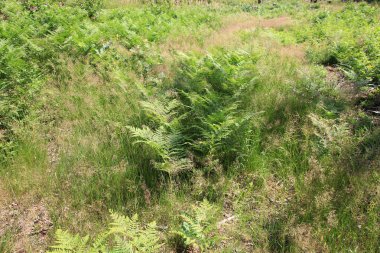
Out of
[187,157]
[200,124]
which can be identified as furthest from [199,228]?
[200,124]

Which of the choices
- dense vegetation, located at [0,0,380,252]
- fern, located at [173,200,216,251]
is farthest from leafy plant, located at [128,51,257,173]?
fern, located at [173,200,216,251]

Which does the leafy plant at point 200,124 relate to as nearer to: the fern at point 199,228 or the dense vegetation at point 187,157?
the dense vegetation at point 187,157

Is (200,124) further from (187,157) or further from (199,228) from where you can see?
(199,228)

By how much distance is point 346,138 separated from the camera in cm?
360

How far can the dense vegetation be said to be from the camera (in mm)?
2742

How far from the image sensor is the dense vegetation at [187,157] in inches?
108

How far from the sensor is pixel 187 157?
375 centimetres

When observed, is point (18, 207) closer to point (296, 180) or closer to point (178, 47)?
point (296, 180)

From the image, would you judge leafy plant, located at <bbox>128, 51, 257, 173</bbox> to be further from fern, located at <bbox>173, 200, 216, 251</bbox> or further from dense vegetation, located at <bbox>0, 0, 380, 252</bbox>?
fern, located at <bbox>173, 200, 216, 251</bbox>

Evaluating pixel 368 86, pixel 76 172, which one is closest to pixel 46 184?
pixel 76 172

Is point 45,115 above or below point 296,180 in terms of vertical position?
above

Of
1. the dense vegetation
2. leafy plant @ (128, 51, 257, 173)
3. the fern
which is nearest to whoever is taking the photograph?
the fern

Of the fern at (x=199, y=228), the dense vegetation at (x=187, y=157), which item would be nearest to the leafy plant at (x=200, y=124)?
the dense vegetation at (x=187, y=157)

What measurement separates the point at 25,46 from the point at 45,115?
2.83m
